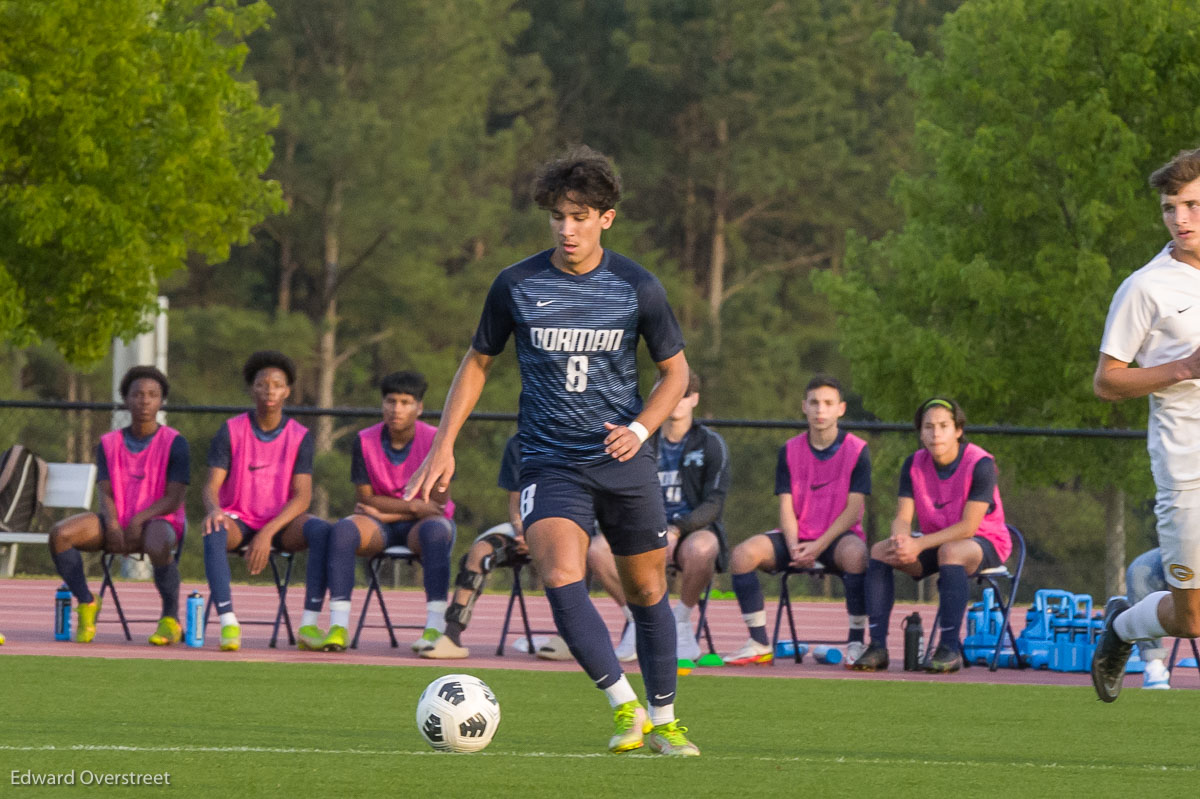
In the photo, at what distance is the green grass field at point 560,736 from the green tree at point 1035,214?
1299 centimetres

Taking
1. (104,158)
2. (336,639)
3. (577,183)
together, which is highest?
(104,158)

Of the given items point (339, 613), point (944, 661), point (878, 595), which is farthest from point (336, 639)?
point (944, 661)

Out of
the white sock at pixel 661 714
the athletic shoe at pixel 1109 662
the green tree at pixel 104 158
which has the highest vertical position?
the green tree at pixel 104 158

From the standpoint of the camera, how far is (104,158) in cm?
1903

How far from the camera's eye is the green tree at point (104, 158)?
18906mm

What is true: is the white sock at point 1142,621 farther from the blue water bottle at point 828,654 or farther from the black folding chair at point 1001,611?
the blue water bottle at point 828,654

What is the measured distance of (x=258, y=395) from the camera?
1116cm

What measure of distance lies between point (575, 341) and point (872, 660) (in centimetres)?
480

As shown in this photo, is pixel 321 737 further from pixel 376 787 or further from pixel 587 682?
pixel 587 682

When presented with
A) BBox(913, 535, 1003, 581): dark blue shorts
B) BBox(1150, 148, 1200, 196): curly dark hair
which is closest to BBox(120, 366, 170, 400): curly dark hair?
BBox(913, 535, 1003, 581): dark blue shorts

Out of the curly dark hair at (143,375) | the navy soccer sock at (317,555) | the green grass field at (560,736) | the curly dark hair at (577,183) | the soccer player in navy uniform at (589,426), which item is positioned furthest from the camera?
the curly dark hair at (143,375)

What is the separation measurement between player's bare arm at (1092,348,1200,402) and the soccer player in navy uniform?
4.74 ft

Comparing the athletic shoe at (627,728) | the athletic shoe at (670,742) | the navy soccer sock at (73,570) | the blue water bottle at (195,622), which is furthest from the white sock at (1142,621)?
the navy soccer sock at (73,570)

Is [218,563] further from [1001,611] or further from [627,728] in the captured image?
[627,728]
